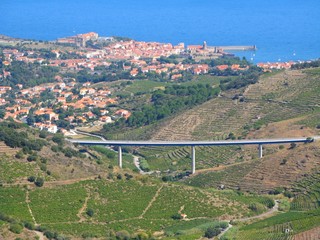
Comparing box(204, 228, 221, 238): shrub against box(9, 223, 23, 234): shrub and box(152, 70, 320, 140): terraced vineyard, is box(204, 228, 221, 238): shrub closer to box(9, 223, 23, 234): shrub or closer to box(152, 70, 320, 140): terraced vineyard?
box(9, 223, 23, 234): shrub

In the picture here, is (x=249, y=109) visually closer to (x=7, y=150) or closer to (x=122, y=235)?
(x=7, y=150)

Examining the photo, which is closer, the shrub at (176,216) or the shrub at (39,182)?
the shrub at (176,216)

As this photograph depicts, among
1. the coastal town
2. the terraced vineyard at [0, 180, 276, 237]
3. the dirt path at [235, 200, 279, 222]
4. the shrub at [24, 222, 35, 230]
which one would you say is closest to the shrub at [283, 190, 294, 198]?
the dirt path at [235, 200, 279, 222]

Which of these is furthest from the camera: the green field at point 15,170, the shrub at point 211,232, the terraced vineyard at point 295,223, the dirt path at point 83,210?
the green field at point 15,170

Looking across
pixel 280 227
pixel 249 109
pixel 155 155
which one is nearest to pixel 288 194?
pixel 280 227

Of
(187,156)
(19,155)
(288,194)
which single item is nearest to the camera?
(19,155)

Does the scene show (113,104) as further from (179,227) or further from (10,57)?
(179,227)

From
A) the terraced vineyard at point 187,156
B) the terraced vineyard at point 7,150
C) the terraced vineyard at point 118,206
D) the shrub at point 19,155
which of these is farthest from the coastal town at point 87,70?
the terraced vineyard at point 118,206

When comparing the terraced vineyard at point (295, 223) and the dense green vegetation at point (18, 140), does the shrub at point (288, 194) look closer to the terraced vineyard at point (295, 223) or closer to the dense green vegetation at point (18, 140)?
the terraced vineyard at point (295, 223)
